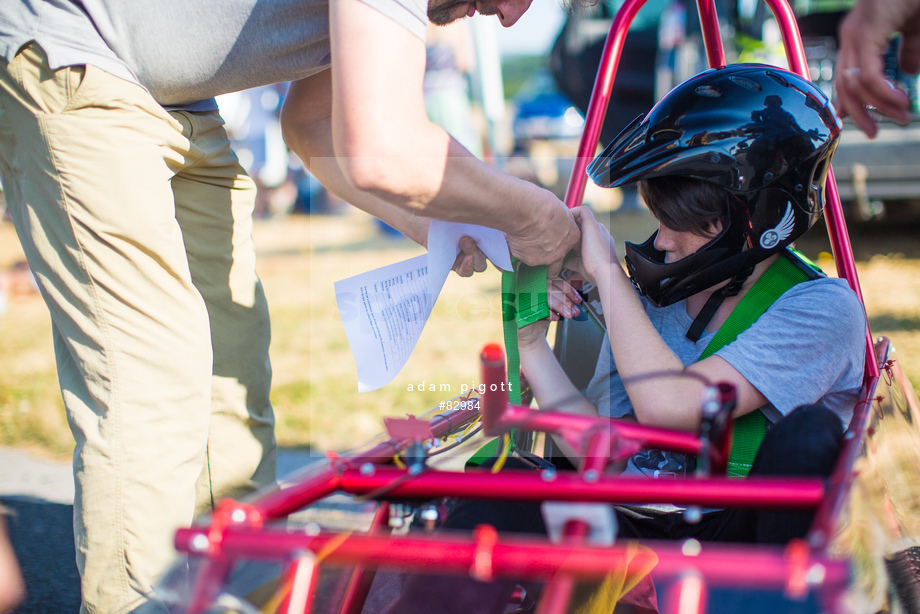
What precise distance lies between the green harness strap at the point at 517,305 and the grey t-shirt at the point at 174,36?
2.15 ft

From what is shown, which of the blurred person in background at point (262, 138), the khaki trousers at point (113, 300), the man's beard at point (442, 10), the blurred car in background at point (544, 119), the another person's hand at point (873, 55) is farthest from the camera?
the blurred car in background at point (544, 119)

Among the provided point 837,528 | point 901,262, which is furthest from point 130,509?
point 901,262

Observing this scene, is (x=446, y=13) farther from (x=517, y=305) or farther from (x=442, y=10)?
(x=517, y=305)

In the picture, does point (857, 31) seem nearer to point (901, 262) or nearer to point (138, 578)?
point (138, 578)

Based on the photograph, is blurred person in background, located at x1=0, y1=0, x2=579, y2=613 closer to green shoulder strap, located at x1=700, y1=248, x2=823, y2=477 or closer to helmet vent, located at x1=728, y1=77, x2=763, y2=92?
green shoulder strap, located at x1=700, y1=248, x2=823, y2=477

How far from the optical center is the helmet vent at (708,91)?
5.33 feet

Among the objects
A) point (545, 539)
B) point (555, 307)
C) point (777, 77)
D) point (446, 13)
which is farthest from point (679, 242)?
point (545, 539)

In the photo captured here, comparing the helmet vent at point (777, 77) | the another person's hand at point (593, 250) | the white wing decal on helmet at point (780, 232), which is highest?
the helmet vent at point (777, 77)

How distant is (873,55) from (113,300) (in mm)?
1507

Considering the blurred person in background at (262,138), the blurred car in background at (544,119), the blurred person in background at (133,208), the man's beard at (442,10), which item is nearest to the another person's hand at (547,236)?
the blurred person in background at (133,208)

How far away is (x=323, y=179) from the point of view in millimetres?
1946

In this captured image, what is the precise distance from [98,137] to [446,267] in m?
0.74

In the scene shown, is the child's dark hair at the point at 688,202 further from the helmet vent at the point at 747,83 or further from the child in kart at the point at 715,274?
the helmet vent at the point at 747,83

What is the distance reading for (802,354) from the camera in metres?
1.44
